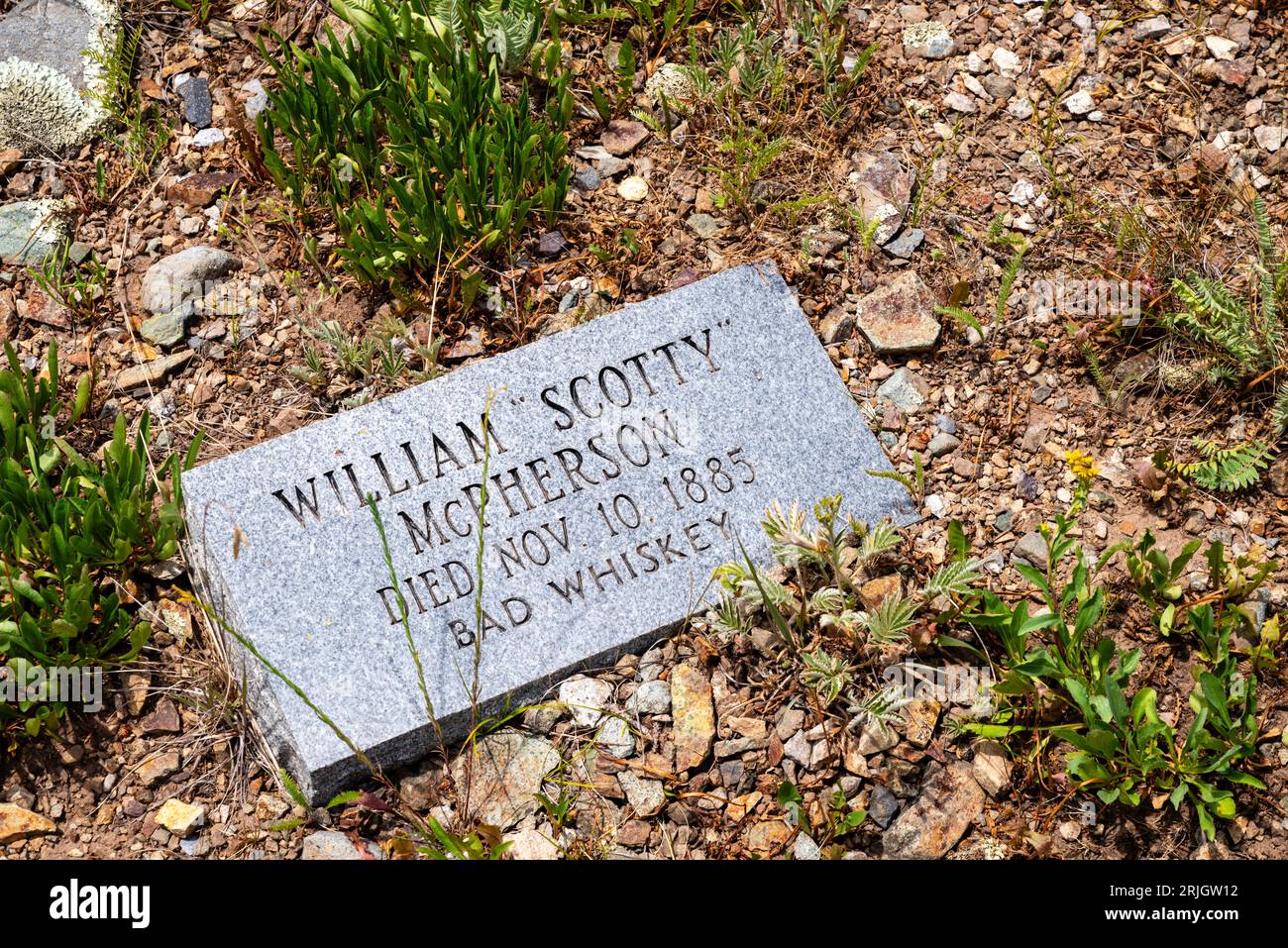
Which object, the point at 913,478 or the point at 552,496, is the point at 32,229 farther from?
the point at 913,478

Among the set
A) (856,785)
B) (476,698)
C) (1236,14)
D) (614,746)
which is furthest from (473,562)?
(1236,14)

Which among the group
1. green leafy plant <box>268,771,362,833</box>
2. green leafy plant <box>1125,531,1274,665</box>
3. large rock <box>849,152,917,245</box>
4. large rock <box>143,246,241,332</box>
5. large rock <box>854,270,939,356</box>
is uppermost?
large rock <box>849,152,917,245</box>

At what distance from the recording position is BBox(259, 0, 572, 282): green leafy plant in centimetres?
330

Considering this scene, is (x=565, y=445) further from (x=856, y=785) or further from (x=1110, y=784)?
(x=1110, y=784)

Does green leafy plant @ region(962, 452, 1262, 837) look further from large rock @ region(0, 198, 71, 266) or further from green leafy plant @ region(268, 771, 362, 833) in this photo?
large rock @ region(0, 198, 71, 266)

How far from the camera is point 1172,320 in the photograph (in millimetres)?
3139

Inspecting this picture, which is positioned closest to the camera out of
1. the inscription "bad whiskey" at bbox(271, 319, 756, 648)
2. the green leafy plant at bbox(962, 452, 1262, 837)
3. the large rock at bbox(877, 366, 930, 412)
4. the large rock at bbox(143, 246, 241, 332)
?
the green leafy plant at bbox(962, 452, 1262, 837)

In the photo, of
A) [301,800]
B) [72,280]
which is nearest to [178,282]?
[72,280]

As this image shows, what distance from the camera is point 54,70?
12.6 feet

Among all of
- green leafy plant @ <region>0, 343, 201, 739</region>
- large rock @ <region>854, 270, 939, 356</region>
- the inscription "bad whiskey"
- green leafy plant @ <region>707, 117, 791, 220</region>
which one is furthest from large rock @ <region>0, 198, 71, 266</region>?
large rock @ <region>854, 270, 939, 356</region>

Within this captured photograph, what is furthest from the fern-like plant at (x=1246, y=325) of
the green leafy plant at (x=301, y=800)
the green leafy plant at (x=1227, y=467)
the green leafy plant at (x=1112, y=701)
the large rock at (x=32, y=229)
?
the large rock at (x=32, y=229)

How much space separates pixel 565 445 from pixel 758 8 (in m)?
1.88

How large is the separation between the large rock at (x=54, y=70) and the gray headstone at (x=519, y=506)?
1612 mm

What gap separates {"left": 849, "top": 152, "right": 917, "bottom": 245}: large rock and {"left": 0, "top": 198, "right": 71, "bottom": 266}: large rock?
2.56 meters
